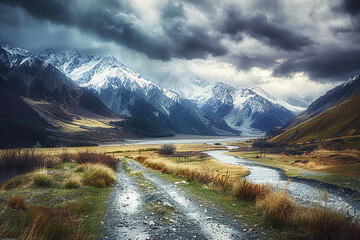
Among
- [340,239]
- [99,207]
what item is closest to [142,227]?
[99,207]

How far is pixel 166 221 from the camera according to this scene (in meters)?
10.4

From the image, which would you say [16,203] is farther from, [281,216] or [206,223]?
[281,216]

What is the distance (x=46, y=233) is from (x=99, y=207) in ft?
18.9

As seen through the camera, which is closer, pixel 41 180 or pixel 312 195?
pixel 41 180

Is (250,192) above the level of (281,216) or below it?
below

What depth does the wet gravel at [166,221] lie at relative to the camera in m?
8.78

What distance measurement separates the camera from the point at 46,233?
6.48 metres

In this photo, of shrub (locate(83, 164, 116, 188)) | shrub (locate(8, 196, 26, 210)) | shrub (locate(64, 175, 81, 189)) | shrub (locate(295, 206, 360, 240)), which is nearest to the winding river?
shrub (locate(295, 206, 360, 240))

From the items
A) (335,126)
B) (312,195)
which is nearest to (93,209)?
(312,195)

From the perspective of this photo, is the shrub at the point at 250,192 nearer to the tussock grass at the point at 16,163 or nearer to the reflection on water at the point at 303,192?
the reflection on water at the point at 303,192

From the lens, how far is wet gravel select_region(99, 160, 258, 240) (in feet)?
28.8

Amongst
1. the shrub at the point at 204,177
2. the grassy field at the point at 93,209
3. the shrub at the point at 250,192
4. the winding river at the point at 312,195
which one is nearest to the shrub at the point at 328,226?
the grassy field at the point at 93,209

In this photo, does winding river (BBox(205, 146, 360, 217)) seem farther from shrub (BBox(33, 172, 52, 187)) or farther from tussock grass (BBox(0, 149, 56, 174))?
tussock grass (BBox(0, 149, 56, 174))

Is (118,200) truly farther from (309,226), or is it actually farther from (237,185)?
(309,226)
